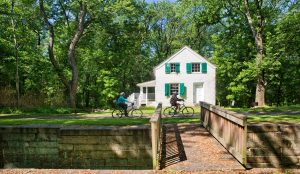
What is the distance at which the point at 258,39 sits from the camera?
27.6m

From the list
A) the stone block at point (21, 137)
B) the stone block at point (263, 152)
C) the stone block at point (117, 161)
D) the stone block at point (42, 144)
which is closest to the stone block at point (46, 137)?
the stone block at point (42, 144)

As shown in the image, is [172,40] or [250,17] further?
[172,40]

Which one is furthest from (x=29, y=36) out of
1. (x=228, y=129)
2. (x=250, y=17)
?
(x=228, y=129)

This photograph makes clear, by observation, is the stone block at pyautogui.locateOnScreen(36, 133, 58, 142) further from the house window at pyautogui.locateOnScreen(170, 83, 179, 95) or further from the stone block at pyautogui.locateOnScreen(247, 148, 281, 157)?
the house window at pyautogui.locateOnScreen(170, 83, 179, 95)

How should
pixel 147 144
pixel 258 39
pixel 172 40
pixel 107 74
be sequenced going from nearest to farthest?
pixel 147 144 < pixel 258 39 < pixel 107 74 < pixel 172 40

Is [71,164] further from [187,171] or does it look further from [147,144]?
[187,171]

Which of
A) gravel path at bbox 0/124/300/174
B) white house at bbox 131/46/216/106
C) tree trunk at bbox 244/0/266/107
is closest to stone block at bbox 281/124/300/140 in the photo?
gravel path at bbox 0/124/300/174

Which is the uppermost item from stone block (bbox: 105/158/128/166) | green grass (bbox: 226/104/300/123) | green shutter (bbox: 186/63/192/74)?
green shutter (bbox: 186/63/192/74)

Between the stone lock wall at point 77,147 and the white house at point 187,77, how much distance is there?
23761 millimetres

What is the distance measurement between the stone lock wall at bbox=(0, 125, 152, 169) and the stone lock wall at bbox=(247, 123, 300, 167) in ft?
12.4

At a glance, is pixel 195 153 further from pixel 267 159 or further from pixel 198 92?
pixel 198 92

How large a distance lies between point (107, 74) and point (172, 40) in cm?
1911

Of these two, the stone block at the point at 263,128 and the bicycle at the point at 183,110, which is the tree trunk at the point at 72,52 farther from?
the stone block at the point at 263,128

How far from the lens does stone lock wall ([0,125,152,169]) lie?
1083 cm
